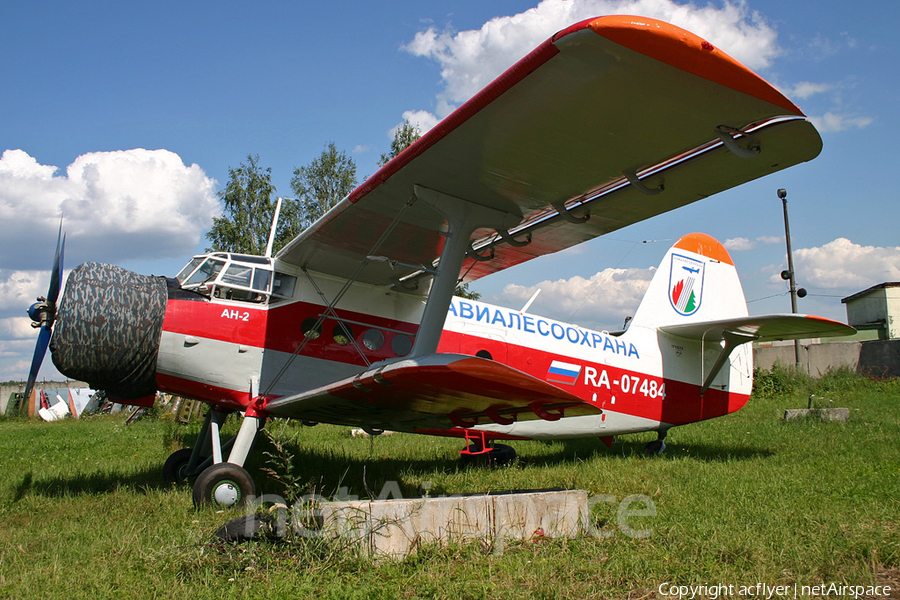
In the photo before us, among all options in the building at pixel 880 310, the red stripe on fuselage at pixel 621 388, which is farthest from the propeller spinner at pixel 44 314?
the building at pixel 880 310

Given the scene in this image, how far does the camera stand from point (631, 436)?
34.6 ft

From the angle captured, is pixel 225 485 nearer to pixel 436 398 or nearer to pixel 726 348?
pixel 436 398

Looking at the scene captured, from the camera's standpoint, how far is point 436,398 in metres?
4.48

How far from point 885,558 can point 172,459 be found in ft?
23.0

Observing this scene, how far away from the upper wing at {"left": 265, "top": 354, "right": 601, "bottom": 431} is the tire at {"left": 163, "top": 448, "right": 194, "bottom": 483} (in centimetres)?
202

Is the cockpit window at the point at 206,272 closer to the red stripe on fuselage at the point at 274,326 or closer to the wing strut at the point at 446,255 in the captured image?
the red stripe on fuselage at the point at 274,326

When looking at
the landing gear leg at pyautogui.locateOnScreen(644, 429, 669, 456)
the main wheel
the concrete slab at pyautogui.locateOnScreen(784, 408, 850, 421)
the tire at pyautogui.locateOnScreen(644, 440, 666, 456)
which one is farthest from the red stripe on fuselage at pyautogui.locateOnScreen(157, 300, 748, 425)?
the concrete slab at pyautogui.locateOnScreen(784, 408, 850, 421)

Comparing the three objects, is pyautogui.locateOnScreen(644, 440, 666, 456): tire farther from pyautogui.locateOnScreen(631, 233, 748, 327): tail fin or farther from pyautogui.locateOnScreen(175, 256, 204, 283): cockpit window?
pyautogui.locateOnScreen(175, 256, 204, 283): cockpit window

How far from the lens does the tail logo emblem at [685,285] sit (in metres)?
8.92

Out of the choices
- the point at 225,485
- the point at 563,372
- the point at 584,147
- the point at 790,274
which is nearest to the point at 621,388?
the point at 563,372

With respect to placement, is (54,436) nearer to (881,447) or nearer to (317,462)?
(317,462)

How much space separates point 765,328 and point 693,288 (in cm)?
157

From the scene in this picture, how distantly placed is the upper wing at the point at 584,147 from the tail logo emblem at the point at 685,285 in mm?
3537

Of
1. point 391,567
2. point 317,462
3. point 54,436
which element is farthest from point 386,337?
point 54,436
